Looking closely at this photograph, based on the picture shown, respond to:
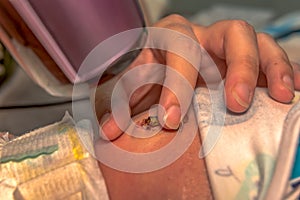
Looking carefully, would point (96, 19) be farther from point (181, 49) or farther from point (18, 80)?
point (18, 80)

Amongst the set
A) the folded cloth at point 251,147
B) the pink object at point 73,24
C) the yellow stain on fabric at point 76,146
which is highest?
the pink object at point 73,24

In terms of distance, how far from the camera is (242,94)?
20.6 inches

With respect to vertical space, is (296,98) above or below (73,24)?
below

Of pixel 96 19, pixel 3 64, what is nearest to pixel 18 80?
pixel 3 64

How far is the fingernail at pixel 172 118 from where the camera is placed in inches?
21.0

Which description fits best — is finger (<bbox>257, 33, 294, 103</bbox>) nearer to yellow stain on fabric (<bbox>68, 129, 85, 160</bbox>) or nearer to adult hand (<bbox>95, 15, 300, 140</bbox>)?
adult hand (<bbox>95, 15, 300, 140</bbox>)

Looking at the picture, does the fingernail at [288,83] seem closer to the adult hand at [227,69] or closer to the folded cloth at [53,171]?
the adult hand at [227,69]

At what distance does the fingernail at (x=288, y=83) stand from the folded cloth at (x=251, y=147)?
0.01m

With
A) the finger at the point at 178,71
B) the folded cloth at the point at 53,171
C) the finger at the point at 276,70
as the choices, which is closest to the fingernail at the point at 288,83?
the finger at the point at 276,70

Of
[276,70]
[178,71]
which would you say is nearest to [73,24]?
[178,71]

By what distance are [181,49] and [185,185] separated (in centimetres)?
20

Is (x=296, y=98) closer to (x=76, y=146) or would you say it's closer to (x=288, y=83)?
(x=288, y=83)

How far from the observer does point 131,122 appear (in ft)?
1.92

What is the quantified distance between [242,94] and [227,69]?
0.08 metres
